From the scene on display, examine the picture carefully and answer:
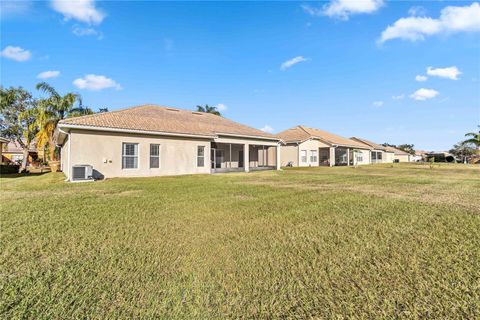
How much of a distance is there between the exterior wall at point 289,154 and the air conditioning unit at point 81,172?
22.5 metres

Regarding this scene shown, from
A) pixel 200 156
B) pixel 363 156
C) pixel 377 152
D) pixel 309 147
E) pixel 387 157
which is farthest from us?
pixel 387 157

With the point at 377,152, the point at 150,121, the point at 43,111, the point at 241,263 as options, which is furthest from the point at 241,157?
the point at 377,152

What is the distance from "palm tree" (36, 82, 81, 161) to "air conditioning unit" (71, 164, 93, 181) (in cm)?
1532

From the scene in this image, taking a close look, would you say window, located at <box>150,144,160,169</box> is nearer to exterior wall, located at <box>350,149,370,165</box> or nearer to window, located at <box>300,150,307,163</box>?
window, located at <box>300,150,307,163</box>

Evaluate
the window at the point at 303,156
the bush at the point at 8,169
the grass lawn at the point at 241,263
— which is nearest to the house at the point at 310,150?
the window at the point at 303,156

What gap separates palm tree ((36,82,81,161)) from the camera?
76.7 ft

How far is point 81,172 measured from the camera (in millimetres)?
12641

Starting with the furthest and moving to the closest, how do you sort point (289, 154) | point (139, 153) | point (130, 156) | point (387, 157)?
point (387, 157), point (289, 154), point (139, 153), point (130, 156)

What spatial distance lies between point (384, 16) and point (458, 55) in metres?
5.46

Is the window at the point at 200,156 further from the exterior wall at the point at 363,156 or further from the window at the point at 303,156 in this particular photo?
the exterior wall at the point at 363,156

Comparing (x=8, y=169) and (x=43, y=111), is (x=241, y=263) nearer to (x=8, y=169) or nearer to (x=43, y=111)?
(x=8, y=169)

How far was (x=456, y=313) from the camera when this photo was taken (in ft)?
7.58

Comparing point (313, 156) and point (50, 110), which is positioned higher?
point (50, 110)

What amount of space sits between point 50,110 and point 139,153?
54.4ft
